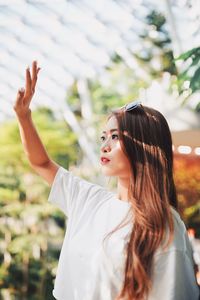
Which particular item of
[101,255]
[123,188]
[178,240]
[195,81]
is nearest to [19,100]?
[123,188]

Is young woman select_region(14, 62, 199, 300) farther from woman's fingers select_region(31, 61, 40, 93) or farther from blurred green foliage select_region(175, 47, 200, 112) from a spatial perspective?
blurred green foliage select_region(175, 47, 200, 112)

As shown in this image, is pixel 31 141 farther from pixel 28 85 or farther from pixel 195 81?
pixel 195 81

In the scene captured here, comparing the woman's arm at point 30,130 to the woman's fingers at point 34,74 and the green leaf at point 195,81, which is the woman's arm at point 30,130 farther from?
the green leaf at point 195,81

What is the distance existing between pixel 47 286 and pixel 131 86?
430cm

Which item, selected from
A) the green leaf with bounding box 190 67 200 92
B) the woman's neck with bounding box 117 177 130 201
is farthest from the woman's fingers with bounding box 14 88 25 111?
the green leaf with bounding box 190 67 200 92

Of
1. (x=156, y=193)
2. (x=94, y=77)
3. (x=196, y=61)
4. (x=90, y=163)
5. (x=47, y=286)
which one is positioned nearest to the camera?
Result: (x=156, y=193)

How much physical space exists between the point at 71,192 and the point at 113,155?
23 cm

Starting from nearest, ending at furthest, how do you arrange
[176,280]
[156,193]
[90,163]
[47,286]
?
[176,280] < [156,193] < [47,286] < [90,163]

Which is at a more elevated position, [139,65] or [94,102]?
[139,65]

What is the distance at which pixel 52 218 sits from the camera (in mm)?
9781

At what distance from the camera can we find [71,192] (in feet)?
5.84

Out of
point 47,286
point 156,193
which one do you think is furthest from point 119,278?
point 47,286

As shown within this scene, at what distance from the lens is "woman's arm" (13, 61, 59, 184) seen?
1.77 meters

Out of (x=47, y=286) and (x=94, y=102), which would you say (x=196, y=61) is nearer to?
(x=47, y=286)
